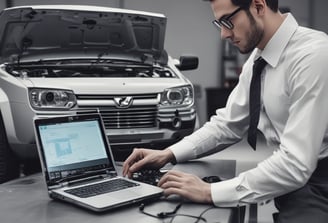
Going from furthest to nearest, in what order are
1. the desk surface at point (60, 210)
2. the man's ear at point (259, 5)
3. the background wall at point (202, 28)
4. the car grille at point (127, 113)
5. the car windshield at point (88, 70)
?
1. the background wall at point (202, 28)
2. the car windshield at point (88, 70)
3. the car grille at point (127, 113)
4. the man's ear at point (259, 5)
5. the desk surface at point (60, 210)

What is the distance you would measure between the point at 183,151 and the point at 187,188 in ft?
1.49

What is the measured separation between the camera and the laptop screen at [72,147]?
1374 millimetres

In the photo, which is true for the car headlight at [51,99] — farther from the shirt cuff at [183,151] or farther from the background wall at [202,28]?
the background wall at [202,28]

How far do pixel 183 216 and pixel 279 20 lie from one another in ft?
2.41

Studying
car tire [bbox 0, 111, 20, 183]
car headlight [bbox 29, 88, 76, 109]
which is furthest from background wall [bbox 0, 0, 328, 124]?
car tire [bbox 0, 111, 20, 183]

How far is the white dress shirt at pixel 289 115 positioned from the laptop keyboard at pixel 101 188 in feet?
0.98

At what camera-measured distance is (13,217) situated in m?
1.14

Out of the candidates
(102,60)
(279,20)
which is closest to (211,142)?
(279,20)

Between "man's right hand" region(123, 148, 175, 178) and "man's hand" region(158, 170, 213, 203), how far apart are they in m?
0.24

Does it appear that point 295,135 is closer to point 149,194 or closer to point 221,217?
point 221,217

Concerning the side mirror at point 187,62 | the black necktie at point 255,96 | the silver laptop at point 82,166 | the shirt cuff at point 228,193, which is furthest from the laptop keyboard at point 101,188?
the side mirror at point 187,62

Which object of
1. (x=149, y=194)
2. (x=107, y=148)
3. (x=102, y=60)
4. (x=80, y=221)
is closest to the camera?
(x=80, y=221)

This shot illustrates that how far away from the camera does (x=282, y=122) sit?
4.76 feet

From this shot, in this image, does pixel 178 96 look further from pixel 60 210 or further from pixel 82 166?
pixel 60 210
